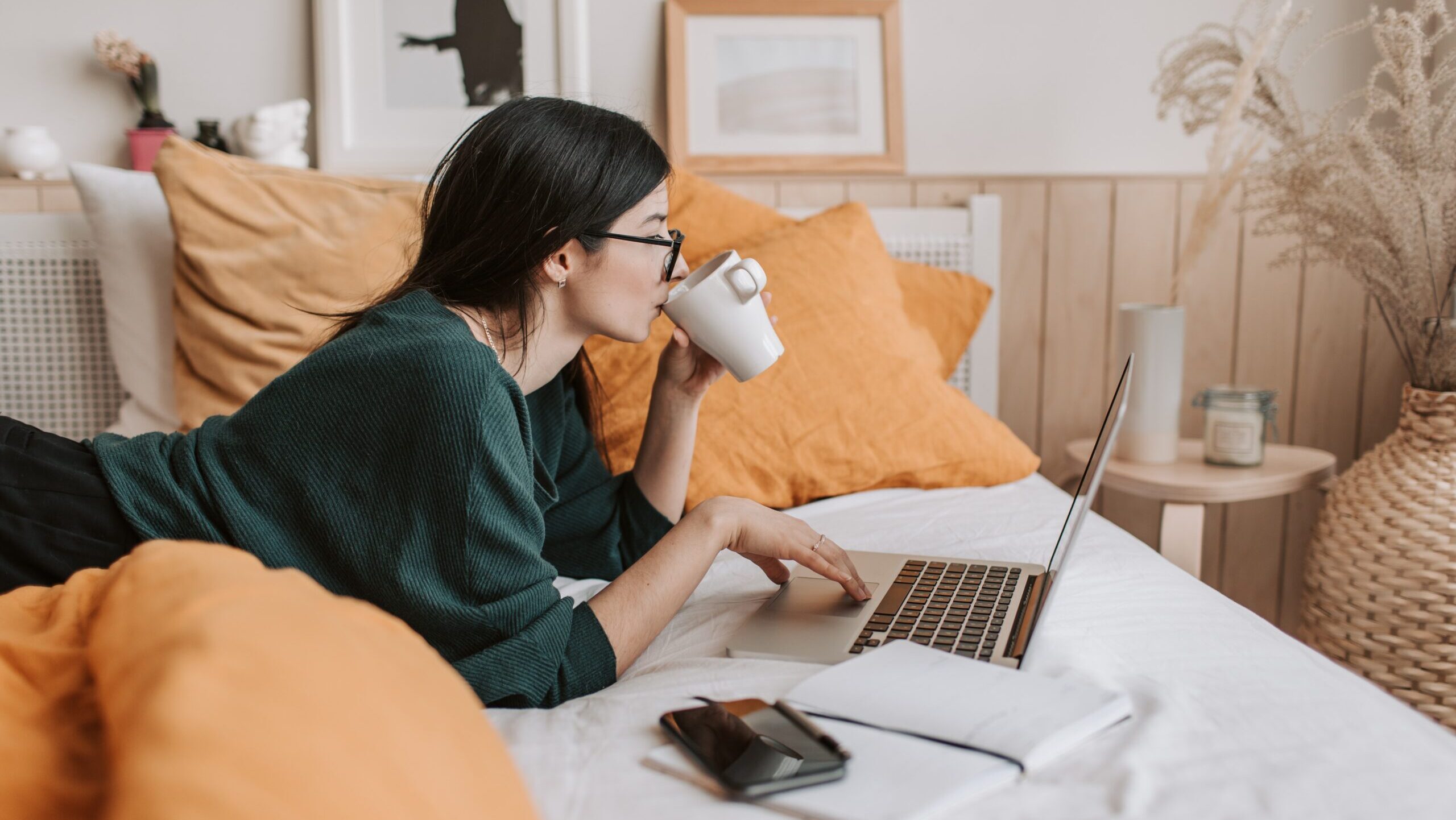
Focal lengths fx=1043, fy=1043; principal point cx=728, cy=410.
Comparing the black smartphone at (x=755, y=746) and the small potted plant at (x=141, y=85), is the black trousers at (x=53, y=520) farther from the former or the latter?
the small potted plant at (x=141, y=85)

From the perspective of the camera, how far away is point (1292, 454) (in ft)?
5.99

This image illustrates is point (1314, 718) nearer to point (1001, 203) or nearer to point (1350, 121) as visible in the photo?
point (1350, 121)

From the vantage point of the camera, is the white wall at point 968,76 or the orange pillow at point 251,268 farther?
the white wall at point 968,76

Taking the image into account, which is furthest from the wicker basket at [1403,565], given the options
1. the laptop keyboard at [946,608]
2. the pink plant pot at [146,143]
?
the pink plant pot at [146,143]

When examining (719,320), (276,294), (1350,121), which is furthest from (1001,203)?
(276,294)

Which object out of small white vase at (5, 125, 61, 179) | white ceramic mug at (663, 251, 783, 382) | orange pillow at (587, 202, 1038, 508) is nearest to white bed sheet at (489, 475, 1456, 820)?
white ceramic mug at (663, 251, 783, 382)

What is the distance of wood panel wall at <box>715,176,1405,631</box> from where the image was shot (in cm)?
203

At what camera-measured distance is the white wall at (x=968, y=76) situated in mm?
1925

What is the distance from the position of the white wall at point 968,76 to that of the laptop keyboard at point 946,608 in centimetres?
117

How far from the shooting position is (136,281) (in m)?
1.70

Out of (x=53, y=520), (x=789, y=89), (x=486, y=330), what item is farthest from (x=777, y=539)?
(x=789, y=89)

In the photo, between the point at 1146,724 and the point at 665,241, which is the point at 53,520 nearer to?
the point at 665,241

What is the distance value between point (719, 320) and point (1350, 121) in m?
1.04

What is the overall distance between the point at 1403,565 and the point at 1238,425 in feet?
1.10
